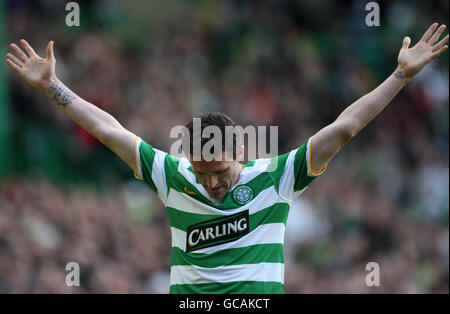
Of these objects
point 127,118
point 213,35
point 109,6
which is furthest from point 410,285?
point 109,6

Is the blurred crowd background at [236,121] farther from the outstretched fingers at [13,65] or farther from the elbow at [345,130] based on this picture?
the elbow at [345,130]

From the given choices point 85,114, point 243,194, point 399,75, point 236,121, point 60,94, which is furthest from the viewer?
point 236,121

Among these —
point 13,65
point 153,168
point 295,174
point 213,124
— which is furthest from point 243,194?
point 13,65

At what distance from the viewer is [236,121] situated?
13.3 m

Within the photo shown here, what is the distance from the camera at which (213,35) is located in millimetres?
15812

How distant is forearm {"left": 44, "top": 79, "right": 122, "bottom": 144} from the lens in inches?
205

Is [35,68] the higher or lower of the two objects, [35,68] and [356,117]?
the higher

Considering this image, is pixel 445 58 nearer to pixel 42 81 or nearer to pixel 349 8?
pixel 349 8

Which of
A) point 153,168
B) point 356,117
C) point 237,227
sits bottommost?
point 237,227

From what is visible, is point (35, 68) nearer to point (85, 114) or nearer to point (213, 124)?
point (85, 114)

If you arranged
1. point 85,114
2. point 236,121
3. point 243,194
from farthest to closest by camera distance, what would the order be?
1. point 236,121
2. point 85,114
3. point 243,194

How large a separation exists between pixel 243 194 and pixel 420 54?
1524mm

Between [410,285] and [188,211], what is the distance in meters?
6.35

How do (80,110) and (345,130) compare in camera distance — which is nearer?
(345,130)
